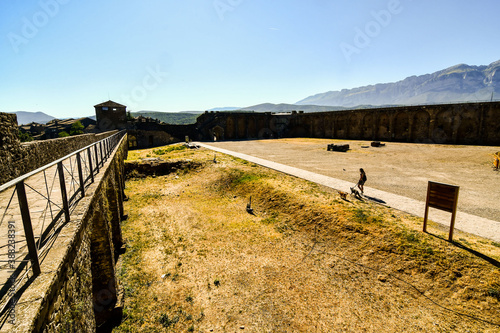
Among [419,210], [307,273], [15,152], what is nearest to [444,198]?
[419,210]

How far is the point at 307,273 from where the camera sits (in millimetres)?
8398

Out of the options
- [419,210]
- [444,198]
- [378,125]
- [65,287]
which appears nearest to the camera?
[65,287]

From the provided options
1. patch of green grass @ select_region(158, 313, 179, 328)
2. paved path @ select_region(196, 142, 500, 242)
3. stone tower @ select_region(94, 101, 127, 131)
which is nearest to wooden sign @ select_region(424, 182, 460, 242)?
paved path @ select_region(196, 142, 500, 242)

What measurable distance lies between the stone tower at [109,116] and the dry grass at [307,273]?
1497 inches

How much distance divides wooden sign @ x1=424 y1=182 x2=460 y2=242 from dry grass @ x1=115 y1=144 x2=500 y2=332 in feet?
3.04

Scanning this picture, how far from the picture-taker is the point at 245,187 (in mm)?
16156

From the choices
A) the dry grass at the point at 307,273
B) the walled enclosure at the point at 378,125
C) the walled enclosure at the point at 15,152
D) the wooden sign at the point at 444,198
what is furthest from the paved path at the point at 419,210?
the walled enclosure at the point at 378,125

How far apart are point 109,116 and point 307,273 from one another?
47.1 meters

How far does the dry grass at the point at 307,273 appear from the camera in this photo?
21.1 feet

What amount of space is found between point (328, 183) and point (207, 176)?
9628 millimetres

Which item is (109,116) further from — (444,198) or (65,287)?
(444,198)

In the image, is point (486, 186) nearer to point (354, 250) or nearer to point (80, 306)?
point (354, 250)

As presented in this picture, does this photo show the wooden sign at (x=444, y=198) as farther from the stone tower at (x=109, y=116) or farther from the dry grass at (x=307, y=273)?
the stone tower at (x=109, y=116)

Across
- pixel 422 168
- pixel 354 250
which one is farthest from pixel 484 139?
pixel 354 250
